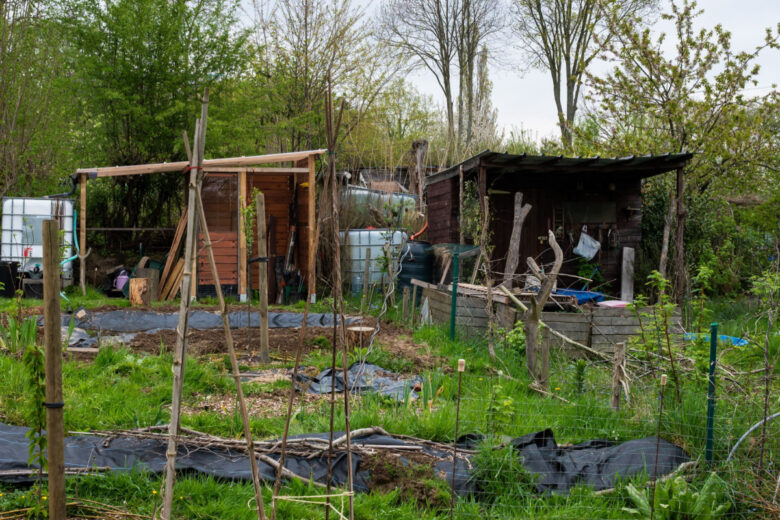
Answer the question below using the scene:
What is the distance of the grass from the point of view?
326 centimetres

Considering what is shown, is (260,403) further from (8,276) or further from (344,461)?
(8,276)

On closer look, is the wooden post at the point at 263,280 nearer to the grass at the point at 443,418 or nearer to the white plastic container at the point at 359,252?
the grass at the point at 443,418

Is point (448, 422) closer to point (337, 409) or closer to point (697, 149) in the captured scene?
point (337, 409)

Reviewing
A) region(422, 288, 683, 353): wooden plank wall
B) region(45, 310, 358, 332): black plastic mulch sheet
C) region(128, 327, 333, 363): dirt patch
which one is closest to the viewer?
region(128, 327, 333, 363): dirt patch

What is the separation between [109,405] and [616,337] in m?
5.26

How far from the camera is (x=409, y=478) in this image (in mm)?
3506

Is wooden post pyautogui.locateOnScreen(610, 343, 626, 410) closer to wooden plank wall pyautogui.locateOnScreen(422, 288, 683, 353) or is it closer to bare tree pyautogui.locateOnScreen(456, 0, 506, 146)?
wooden plank wall pyautogui.locateOnScreen(422, 288, 683, 353)

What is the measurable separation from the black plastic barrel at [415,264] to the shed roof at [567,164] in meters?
1.52

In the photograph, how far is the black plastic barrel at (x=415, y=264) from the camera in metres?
11.4

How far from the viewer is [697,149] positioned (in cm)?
1239

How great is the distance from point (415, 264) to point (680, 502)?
27.7 feet

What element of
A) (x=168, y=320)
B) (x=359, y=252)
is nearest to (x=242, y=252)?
(x=359, y=252)

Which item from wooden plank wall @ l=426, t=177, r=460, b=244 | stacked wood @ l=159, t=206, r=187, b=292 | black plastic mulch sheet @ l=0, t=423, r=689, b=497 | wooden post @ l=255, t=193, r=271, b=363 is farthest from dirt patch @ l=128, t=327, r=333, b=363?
wooden plank wall @ l=426, t=177, r=460, b=244

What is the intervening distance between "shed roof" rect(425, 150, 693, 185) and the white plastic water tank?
7.20 metres
